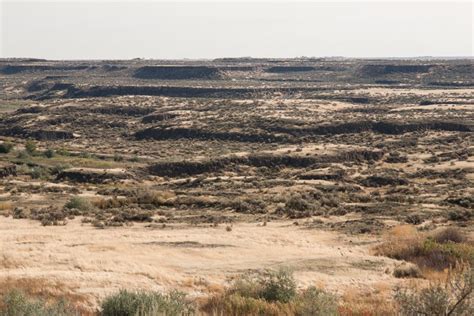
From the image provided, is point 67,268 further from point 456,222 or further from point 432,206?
point 432,206

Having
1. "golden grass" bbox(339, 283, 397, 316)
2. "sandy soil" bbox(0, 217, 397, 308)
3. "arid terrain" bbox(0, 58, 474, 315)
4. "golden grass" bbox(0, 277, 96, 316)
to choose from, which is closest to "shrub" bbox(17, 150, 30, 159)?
"arid terrain" bbox(0, 58, 474, 315)

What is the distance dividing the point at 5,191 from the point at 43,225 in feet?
41.2

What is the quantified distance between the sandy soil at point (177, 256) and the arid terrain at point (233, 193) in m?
0.08

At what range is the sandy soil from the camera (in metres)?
15.4

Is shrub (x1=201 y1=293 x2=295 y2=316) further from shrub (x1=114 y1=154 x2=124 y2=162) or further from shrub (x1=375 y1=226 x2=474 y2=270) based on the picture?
shrub (x1=114 y1=154 x2=124 y2=162)

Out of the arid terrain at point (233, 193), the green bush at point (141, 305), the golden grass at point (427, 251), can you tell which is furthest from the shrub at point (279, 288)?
the golden grass at point (427, 251)

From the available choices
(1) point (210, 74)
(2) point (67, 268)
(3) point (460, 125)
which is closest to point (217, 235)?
(2) point (67, 268)

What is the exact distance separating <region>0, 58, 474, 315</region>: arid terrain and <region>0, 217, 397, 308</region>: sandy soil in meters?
0.08

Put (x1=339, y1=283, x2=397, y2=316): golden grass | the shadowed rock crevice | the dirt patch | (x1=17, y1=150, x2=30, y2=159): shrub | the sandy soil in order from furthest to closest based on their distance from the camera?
the dirt patch
(x1=17, y1=150, x2=30, y2=159): shrub
the shadowed rock crevice
the sandy soil
(x1=339, y1=283, x2=397, y2=316): golden grass

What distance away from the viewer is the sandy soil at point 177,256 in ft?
50.5

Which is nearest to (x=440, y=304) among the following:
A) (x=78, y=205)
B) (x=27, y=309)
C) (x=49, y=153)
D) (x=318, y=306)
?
(x=318, y=306)

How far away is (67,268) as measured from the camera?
1664cm

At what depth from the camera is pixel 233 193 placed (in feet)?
115

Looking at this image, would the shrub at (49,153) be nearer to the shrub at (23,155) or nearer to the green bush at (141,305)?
the shrub at (23,155)
